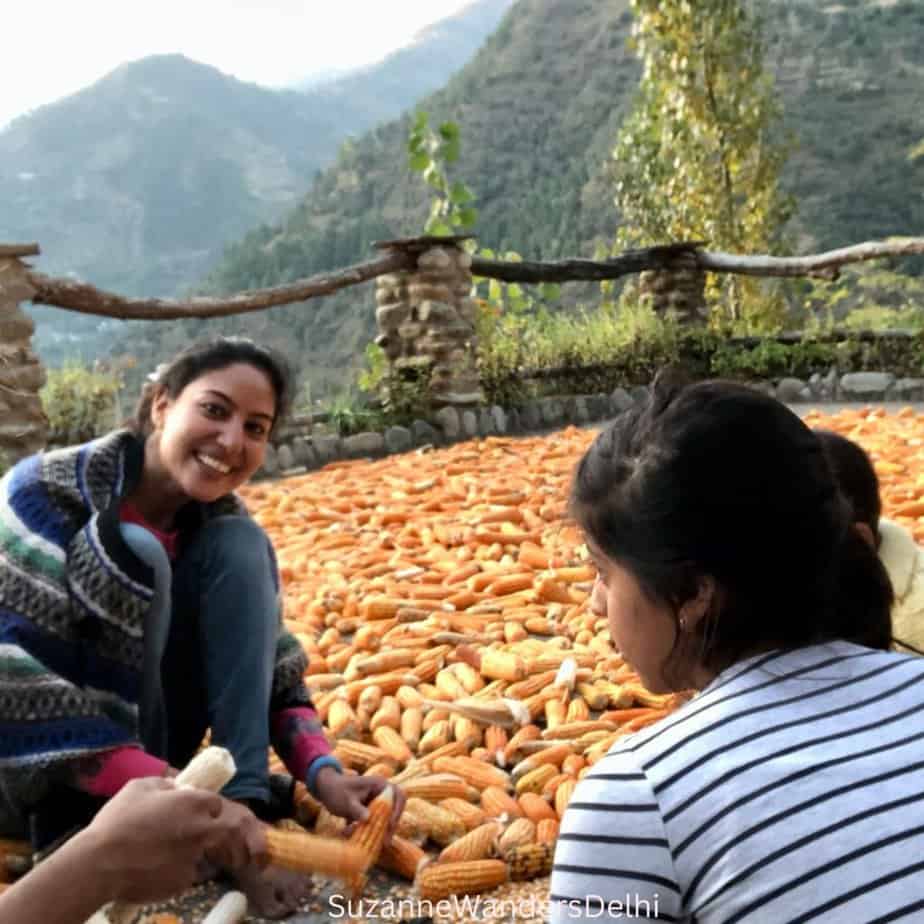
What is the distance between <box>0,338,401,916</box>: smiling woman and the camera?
168cm

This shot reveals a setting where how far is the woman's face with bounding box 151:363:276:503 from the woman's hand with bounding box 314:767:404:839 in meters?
0.53

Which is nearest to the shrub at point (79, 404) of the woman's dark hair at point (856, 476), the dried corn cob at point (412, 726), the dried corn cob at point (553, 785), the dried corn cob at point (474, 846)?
the dried corn cob at point (412, 726)

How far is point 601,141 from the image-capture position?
31891mm

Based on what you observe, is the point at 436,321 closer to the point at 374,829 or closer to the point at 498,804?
the point at 498,804

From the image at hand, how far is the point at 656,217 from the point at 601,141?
19855mm

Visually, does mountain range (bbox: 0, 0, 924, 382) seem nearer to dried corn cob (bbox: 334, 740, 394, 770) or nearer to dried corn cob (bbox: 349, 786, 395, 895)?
dried corn cob (bbox: 334, 740, 394, 770)

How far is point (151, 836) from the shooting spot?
1.00 m

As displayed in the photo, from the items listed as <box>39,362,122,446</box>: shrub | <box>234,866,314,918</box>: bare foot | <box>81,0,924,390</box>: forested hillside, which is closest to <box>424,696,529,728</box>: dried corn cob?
<box>234,866,314,918</box>: bare foot

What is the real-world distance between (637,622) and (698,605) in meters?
0.08

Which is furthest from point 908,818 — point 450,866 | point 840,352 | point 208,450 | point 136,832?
point 840,352

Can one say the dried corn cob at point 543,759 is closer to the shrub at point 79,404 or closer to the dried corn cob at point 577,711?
the dried corn cob at point 577,711

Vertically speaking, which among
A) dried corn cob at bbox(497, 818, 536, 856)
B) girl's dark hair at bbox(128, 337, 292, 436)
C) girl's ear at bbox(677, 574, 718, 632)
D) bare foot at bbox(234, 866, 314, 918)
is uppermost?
girl's dark hair at bbox(128, 337, 292, 436)

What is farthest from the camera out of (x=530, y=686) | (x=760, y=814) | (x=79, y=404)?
(x=79, y=404)

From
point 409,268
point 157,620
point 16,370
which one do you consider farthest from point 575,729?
point 409,268
